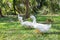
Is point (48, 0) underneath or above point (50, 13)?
above

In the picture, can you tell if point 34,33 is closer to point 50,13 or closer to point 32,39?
point 32,39

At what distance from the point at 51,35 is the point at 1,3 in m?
4.97

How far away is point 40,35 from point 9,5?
527 cm

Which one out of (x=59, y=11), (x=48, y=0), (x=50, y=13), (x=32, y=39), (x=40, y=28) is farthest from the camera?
(x=59, y=11)

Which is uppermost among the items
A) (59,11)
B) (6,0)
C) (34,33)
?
(6,0)

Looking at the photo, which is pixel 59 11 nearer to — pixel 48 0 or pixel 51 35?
pixel 48 0

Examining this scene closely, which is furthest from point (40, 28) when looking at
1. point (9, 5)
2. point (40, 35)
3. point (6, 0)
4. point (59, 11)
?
point (59, 11)

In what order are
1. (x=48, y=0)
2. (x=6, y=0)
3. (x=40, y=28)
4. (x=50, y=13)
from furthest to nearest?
(x=50, y=13)
(x=48, y=0)
(x=6, y=0)
(x=40, y=28)

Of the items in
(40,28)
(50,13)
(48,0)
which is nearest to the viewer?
(40,28)

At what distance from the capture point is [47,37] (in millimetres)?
5633

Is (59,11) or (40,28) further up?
(40,28)

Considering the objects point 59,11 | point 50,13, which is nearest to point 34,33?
point 50,13

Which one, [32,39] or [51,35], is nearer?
[32,39]

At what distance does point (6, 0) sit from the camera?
972cm
